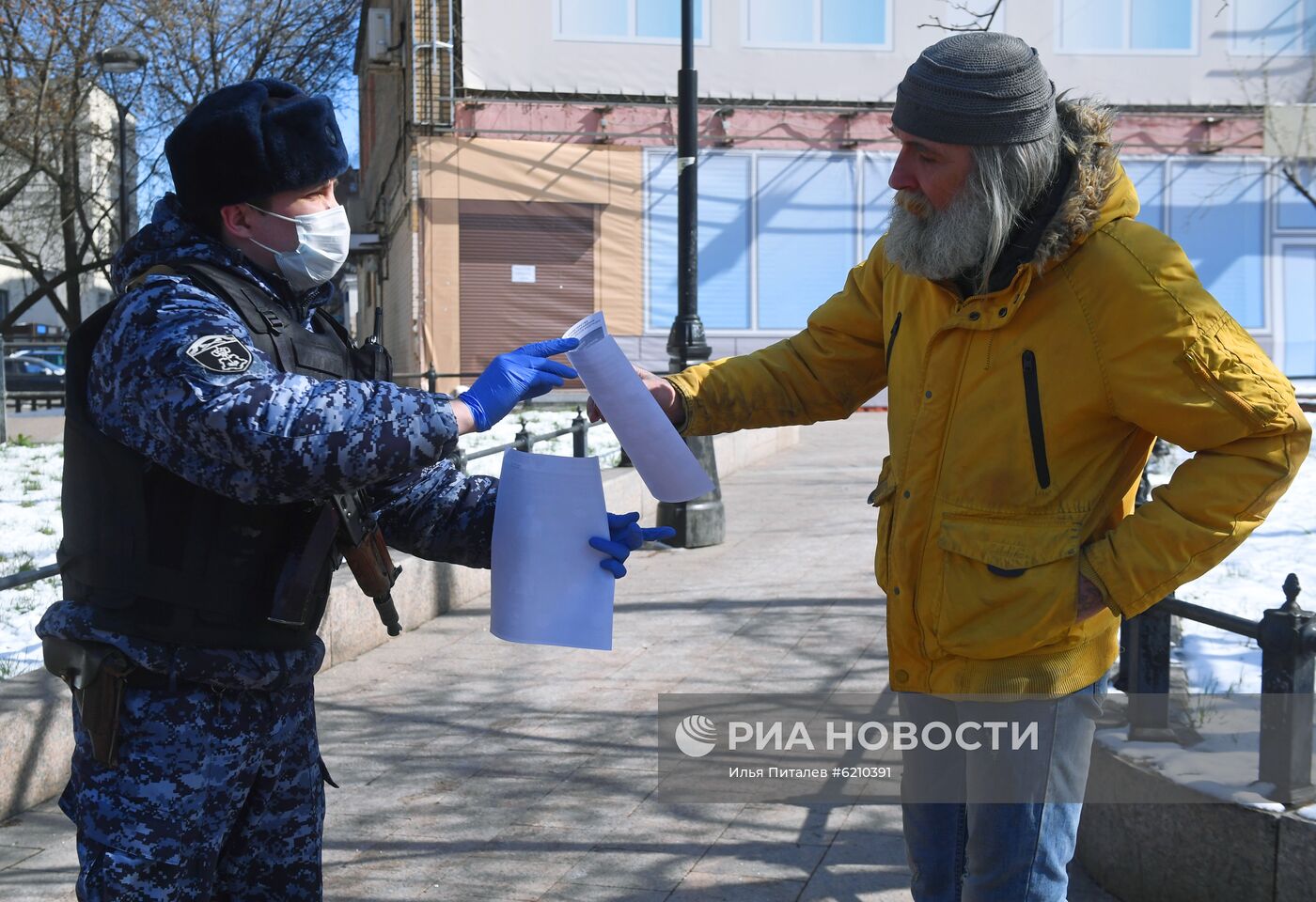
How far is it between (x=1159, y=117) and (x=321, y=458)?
82.1ft

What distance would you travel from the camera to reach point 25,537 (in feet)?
25.3

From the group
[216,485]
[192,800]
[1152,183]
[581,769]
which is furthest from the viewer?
[1152,183]

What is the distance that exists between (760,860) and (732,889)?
0.75ft

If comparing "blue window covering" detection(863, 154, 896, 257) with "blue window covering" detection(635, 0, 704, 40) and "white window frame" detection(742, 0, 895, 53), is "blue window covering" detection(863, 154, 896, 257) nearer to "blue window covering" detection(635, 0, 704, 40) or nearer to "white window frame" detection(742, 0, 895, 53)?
"white window frame" detection(742, 0, 895, 53)

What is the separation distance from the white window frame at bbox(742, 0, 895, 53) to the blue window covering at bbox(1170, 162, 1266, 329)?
5970 millimetres

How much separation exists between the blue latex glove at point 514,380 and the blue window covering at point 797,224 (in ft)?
71.5

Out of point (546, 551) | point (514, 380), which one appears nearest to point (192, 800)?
point (546, 551)

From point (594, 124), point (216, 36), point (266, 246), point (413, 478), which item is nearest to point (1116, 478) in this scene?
point (413, 478)

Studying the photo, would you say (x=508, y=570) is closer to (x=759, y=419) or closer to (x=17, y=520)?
(x=759, y=419)

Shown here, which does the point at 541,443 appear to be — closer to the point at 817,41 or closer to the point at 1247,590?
the point at 1247,590

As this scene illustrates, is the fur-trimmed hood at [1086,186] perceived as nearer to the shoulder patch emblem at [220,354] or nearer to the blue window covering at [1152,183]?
the shoulder patch emblem at [220,354]

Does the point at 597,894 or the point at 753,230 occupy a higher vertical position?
→ the point at 753,230

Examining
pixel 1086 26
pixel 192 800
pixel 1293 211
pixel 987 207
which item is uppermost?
pixel 1086 26

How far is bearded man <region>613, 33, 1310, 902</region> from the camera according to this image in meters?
2.42
